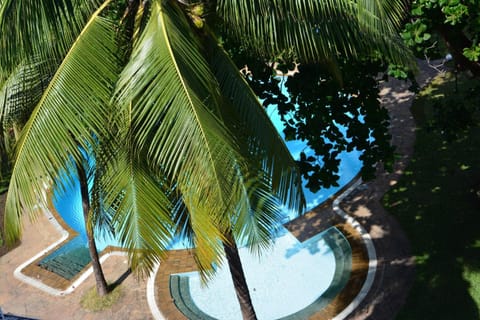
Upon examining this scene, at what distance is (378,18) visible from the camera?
17.2ft

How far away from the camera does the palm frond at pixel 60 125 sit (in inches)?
197

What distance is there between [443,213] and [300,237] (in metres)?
3.43

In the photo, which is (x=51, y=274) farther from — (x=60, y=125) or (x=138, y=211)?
(x=60, y=125)

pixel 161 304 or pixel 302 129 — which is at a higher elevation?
pixel 302 129

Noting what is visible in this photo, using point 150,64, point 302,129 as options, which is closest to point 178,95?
point 150,64

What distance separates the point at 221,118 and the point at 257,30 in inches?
45.3

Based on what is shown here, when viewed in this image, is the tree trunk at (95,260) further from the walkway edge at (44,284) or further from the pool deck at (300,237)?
the walkway edge at (44,284)

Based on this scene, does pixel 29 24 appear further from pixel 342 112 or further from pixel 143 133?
pixel 342 112

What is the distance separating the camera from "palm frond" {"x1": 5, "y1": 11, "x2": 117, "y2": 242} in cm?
499

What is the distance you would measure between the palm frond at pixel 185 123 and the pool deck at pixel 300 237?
5983 millimetres

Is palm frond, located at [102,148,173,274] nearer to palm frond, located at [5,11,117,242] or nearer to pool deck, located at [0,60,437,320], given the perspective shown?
palm frond, located at [5,11,117,242]

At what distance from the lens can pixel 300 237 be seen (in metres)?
12.8

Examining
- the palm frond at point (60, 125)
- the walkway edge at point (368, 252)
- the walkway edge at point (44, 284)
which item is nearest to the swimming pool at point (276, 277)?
the walkway edge at point (44, 284)

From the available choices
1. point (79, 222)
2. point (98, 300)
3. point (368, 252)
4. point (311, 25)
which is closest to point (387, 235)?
point (368, 252)
